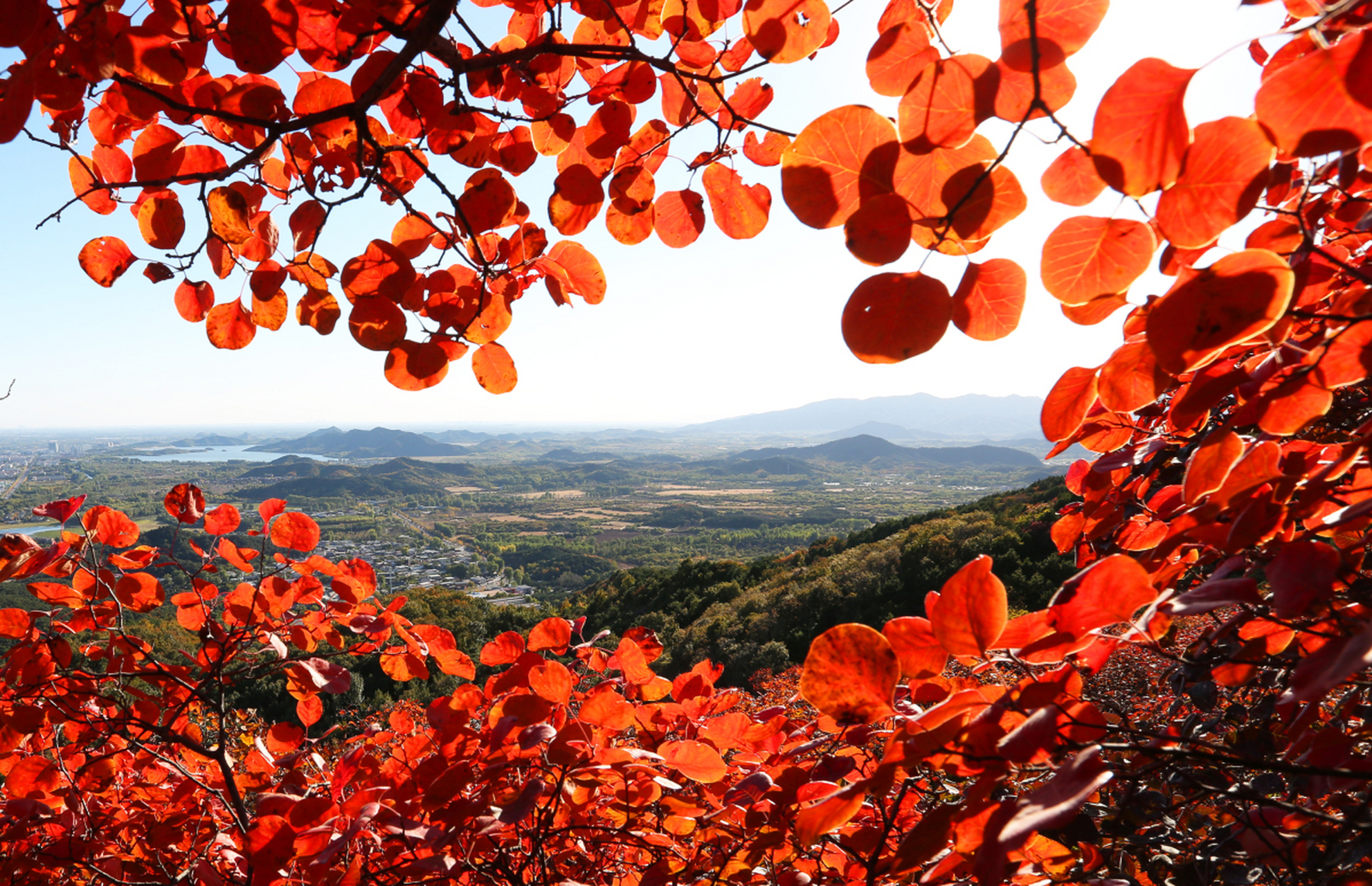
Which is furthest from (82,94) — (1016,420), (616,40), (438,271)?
(1016,420)

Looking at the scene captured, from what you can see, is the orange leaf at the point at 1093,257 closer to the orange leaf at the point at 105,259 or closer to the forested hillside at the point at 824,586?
the orange leaf at the point at 105,259

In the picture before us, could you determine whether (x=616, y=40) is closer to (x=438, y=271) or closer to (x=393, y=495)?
(x=438, y=271)

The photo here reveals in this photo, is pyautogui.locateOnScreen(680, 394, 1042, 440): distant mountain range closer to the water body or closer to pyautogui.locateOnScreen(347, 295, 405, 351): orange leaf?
the water body

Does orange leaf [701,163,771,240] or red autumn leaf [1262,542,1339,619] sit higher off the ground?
orange leaf [701,163,771,240]

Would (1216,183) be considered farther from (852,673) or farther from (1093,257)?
(852,673)

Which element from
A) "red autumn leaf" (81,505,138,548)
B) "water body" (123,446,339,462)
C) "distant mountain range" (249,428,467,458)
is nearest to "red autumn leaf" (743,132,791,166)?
"red autumn leaf" (81,505,138,548)

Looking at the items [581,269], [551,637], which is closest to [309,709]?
[551,637]
